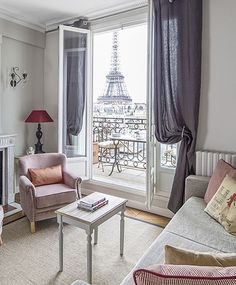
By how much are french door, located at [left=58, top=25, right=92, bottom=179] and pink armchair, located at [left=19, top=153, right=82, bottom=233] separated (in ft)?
2.40

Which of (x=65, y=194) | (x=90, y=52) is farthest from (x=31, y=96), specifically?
(x=65, y=194)

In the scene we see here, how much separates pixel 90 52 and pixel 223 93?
84.0 inches

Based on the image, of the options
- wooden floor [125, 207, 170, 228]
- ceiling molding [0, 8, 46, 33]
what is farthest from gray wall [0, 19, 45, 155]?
wooden floor [125, 207, 170, 228]

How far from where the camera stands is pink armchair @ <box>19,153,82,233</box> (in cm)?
271

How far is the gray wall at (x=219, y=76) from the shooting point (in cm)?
266

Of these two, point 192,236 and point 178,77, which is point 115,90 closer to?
point 178,77

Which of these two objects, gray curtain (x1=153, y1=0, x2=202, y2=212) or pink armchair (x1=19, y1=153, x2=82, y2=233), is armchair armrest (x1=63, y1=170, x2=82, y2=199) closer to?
pink armchair (x1=19, y1=153, x2=82, y2=233)

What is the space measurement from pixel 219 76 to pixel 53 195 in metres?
2.29

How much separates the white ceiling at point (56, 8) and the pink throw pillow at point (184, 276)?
3282 millimetres

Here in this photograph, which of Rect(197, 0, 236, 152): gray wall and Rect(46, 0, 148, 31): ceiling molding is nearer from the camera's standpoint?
Rect(197, 0, 236, 152): gray wall

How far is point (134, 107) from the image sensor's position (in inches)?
247

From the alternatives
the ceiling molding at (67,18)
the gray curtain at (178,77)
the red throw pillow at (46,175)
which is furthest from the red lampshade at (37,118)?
the gray curtain at (178,77)

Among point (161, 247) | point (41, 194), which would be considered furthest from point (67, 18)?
point (161, 247)

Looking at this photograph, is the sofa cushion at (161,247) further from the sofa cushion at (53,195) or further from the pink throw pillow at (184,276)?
the sofa cushion at (53,195)
